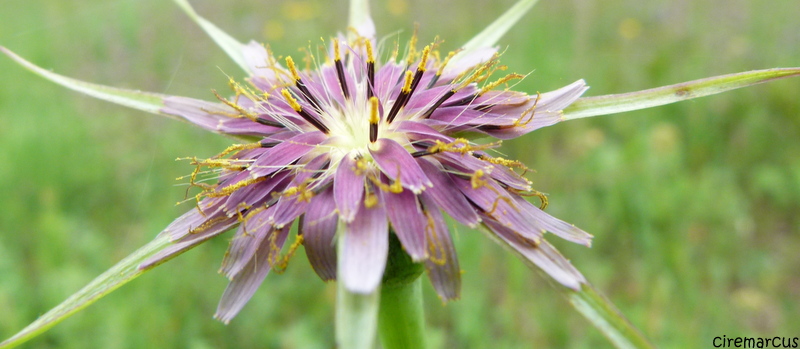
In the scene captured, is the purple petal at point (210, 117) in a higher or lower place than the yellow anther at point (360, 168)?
lower

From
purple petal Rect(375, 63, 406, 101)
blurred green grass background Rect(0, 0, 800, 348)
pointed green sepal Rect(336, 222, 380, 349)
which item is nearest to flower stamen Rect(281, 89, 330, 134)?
purple petal Rect(375, 63, 406, 101)

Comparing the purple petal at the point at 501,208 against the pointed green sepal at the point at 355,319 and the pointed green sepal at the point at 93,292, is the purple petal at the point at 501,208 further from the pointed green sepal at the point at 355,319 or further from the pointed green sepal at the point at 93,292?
the pointed green sepal at the point at 93,292

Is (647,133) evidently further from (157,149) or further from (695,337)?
(157,149)

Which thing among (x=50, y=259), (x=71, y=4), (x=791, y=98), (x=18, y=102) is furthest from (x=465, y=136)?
(x=71, y=4)

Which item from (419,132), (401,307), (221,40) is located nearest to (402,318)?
(401,307)

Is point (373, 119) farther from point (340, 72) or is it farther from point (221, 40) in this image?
point (221, 40)

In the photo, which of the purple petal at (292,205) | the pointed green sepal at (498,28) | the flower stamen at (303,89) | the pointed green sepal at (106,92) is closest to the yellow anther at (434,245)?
the purple petal at (292,205)

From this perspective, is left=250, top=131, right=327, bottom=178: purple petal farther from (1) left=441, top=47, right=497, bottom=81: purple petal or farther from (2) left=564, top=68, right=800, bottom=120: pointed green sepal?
(2) left=564, top=68, right=800, bottom=120: pointed green sepal
